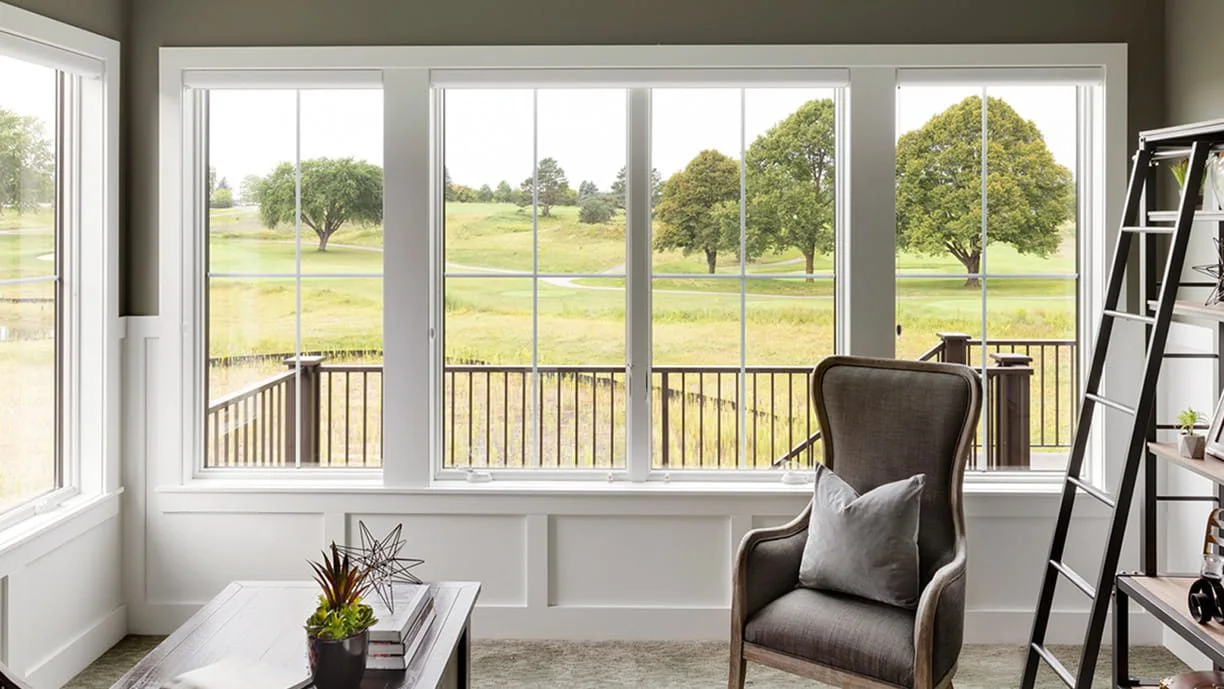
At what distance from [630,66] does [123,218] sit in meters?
2.06

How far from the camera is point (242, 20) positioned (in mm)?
4164

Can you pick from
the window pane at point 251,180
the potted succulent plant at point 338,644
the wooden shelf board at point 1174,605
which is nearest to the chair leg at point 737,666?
the wooden shelf board at point 1174,605

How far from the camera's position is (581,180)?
4.29 metres

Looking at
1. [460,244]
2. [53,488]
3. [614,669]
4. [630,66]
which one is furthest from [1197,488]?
[53,488]

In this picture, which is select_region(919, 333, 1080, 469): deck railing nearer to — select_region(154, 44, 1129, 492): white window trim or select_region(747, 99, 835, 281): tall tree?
select_region(154, 44, 1129, 492): white window trim

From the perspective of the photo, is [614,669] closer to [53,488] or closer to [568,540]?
[568,540]

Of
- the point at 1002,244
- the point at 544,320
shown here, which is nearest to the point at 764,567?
the point at 544,320

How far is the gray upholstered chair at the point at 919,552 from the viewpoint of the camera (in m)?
3.02

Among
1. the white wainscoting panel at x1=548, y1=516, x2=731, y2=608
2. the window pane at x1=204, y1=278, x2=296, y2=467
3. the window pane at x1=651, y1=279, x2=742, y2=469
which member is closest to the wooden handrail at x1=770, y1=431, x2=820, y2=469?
the window pane at x1=651, y1=279, x2=742, y2=469

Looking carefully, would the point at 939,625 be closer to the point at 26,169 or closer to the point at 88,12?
the point at 26,169

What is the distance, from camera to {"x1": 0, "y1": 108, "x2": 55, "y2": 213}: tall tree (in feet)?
11.7

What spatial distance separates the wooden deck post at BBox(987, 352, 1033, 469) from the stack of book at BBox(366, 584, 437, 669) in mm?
2449

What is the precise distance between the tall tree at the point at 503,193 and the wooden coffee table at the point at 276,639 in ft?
5.57

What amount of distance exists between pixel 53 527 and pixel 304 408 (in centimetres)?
102
